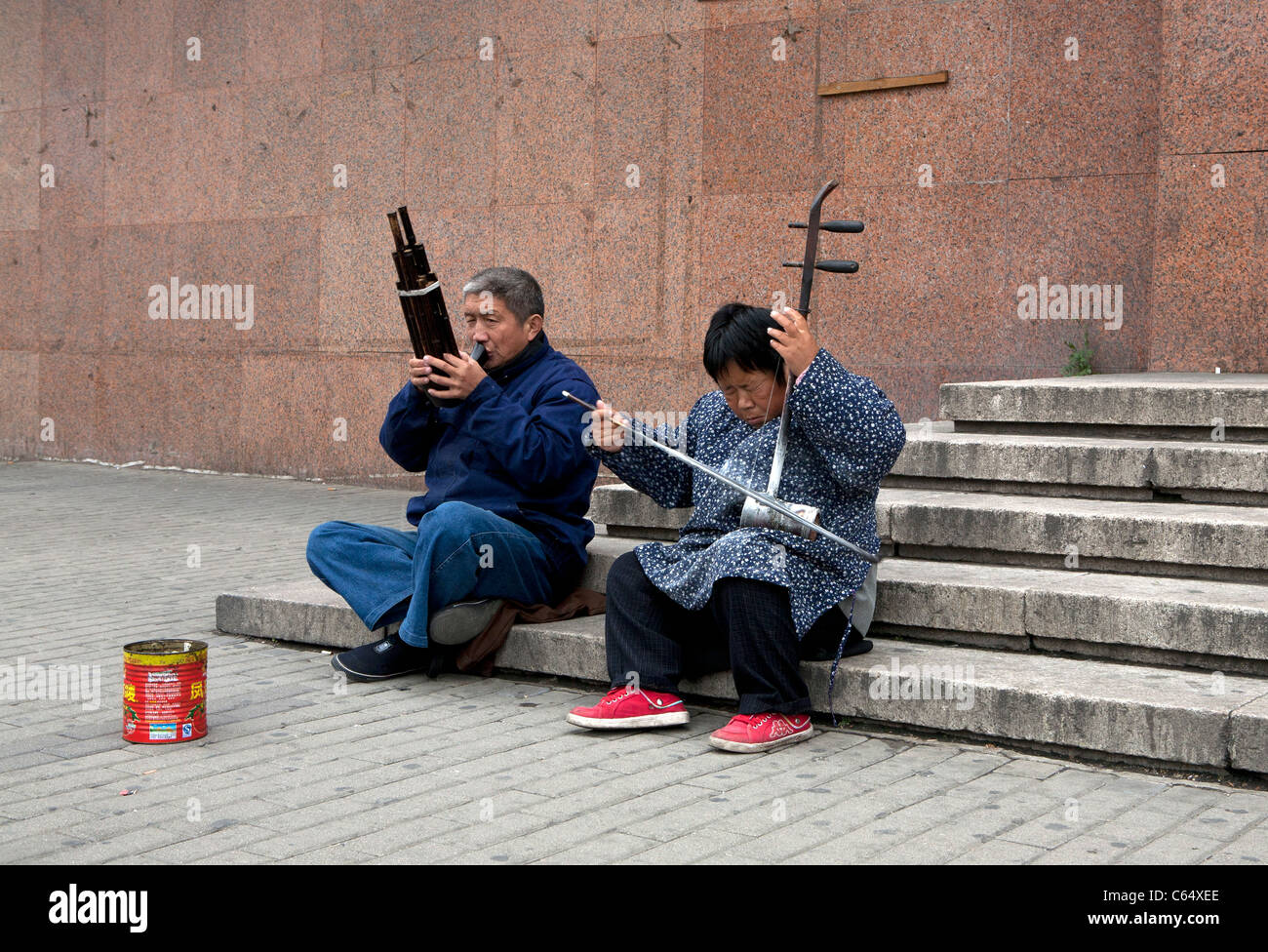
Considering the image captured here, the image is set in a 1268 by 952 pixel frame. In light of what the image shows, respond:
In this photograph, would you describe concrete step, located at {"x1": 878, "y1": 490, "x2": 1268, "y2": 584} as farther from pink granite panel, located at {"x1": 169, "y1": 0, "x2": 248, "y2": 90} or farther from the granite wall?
pink granite panel, located at {"x1": 169, "y1": 0, "x2": 248, "y2": 90}

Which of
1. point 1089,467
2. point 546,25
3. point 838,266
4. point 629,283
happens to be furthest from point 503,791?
point 546,25

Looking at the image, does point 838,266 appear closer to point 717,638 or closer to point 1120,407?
point 717,638

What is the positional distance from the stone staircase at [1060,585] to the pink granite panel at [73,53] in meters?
7.57

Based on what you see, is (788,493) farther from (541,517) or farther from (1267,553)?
(1267,553)

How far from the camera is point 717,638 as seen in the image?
4.17m

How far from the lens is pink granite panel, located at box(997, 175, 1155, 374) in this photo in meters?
7.07

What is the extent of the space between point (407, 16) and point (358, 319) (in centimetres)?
203

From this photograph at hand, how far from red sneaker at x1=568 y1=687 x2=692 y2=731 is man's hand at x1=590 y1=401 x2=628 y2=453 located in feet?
2.35

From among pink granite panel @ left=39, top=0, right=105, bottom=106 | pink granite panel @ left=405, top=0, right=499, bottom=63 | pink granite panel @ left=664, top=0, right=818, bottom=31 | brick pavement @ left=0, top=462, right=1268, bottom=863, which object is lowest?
brick pavement @ left=0, top=462, right=1268, bottom=863

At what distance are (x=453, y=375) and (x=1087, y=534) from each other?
2.00 meters

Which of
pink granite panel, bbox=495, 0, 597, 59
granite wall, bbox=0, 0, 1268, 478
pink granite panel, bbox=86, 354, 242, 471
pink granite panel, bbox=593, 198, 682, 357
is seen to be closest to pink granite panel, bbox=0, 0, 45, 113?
granite wall, bbox=0, 0, 1268, 478

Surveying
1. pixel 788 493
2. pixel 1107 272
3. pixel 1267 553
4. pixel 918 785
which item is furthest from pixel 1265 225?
pixel 918 785

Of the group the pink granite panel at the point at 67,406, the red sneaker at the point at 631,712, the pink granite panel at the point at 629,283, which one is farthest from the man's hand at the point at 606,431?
the pink granite panel at the point at 67,406

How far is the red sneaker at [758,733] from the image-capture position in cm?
374
